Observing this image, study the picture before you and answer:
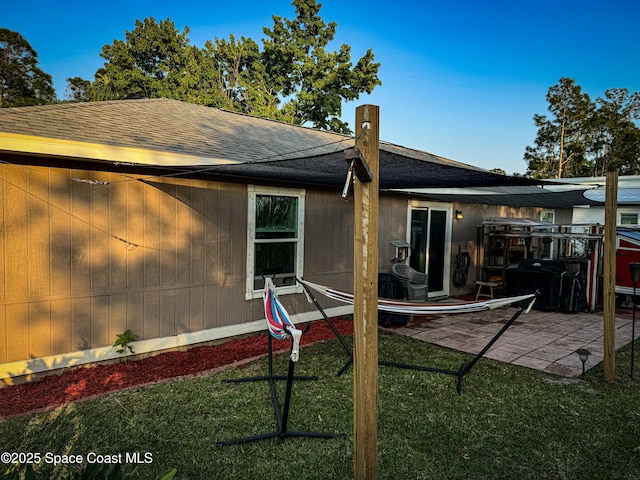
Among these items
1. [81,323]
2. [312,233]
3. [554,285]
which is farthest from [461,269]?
[81,323]

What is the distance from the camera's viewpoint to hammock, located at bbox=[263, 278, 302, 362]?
2.16 m

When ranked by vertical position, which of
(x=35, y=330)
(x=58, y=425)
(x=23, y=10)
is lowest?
(x=58, y=425)

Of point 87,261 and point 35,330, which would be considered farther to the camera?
point 87,261

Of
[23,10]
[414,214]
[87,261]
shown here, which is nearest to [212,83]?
[23,10]

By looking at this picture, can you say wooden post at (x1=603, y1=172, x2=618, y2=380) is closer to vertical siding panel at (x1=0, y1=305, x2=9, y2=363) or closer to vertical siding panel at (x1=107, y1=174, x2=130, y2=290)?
vertical siding panel at (x1=107, y1=174, x2=130, y2=290)

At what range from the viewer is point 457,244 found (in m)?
8.59

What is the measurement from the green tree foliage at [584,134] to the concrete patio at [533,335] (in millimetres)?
20521

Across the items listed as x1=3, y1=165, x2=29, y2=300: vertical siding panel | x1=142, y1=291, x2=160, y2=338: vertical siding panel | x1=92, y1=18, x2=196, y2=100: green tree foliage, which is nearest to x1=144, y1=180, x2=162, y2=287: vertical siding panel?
x1=142, y1=291, x2=160, y2=338: vertical siding panel

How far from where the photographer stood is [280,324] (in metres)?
2.40

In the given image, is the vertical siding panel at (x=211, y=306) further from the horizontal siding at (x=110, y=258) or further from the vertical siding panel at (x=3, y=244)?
the vertical siding panel at (x=3, y=244)

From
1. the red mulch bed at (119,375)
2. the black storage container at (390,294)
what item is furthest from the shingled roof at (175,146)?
the red mulch bed at (119,375)

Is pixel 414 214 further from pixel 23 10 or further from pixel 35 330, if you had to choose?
pixel 23 10

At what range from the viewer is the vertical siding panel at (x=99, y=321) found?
3.90m

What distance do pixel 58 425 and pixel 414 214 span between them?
634 cm
